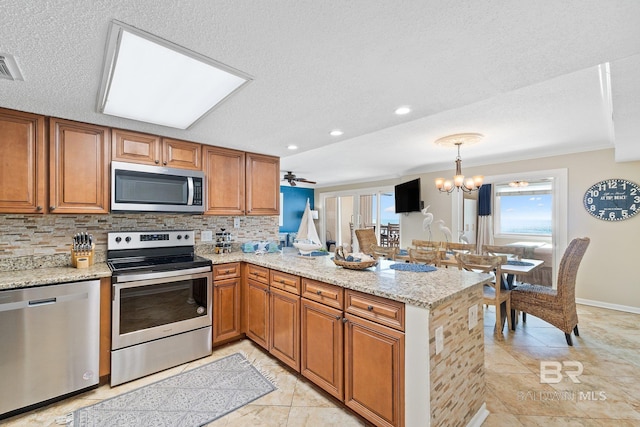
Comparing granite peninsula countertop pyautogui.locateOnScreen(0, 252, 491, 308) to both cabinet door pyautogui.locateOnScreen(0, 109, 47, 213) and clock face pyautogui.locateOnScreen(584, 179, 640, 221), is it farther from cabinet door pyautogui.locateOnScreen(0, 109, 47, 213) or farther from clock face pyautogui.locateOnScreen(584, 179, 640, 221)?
clock face pyautogui.locateOnScreen(584, 179, 640, 221)

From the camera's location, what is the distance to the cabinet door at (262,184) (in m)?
3.39

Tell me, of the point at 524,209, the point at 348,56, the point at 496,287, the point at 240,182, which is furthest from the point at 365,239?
the point at 524,209

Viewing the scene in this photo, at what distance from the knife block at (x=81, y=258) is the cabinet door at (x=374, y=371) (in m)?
2.23

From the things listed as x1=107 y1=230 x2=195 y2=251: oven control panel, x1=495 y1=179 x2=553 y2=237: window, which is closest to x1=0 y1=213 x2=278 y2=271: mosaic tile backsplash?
x1=107 y1=230 x2=195 y2=251: oven control panel

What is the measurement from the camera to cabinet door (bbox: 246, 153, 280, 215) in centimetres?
339

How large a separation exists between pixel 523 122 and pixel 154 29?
350 cm

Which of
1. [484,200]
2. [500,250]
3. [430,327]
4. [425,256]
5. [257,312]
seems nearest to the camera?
[430,327]

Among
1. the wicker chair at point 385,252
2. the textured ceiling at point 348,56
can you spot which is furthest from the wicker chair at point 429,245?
the textured ceiling at point 348,56

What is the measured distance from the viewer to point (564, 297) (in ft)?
9.26

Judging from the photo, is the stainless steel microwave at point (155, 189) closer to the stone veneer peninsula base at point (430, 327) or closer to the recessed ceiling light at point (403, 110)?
the stone veneer peninsula base at point (430, 327)

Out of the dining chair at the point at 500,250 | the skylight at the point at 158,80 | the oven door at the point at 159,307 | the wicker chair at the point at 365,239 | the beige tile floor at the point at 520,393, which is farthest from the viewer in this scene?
the wicker chair at the point at 365,239

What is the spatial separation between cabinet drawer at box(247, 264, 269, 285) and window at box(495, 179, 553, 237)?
6.40 metres

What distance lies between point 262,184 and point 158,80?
6.16 feet

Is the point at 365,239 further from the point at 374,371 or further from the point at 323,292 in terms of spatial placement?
the point at 374,371
